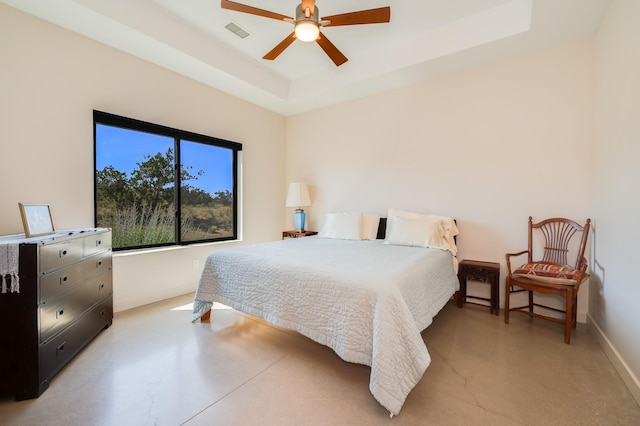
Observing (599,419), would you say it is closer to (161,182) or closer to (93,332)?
(93,332)

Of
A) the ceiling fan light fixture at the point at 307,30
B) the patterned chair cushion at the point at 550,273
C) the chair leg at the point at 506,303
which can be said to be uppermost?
the ceiling fan light fixture at the point at 307,30

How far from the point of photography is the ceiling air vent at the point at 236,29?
2.85m

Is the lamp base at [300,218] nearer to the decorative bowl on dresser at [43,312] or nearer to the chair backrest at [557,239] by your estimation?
the decorative bowl on dresser at [43,312]

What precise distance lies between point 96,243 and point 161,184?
46.4 inches

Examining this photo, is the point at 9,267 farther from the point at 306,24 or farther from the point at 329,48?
the point at 329,48

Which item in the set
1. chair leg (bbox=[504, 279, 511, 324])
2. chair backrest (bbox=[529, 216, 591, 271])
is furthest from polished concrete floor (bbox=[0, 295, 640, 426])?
chair backrest (bbox=[529, 216, 591, 271])

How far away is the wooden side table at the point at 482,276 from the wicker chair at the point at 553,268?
14 cm

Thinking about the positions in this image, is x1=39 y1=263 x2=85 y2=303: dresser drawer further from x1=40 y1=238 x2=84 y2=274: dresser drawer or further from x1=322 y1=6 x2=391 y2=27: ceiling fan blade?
x1=322 y1=6 x2=391 y2=27: ceiling fan blade

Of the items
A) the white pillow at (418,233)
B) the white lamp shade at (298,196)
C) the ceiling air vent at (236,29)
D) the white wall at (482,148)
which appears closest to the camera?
the white wall at (482,148)

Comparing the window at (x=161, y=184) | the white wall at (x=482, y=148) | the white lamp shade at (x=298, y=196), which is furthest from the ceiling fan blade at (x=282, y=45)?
the white lamp shade at (x=298, y=196)

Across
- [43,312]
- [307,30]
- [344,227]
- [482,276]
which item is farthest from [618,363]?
[43,312]

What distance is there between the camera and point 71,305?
199 centimetres

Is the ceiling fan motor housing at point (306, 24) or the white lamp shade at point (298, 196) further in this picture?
the white lamp shade at point (298, 196)

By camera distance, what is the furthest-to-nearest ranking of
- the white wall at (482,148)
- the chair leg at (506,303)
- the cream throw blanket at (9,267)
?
the white wall at (482,148), the chair leg at (506,303), the cream throw blanket at (9,267)
